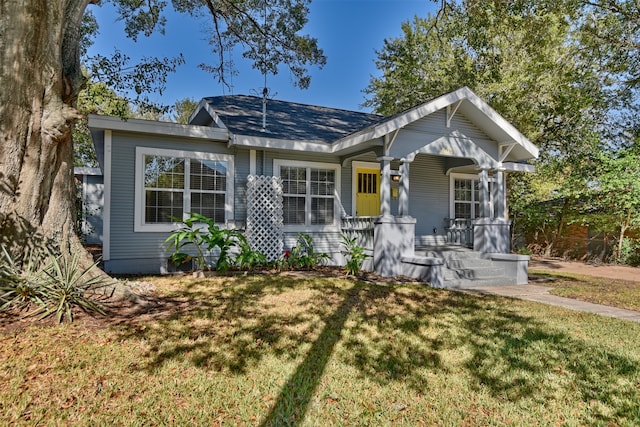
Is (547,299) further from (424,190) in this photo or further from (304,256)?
(424,190)

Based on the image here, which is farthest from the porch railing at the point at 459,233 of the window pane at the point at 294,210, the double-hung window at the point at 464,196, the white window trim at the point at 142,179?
the white window trim at the point at 142,179

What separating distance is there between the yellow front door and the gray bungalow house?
1.1 inches

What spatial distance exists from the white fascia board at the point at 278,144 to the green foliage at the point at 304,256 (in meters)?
2.18

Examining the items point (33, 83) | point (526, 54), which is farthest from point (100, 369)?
point (526, 54)

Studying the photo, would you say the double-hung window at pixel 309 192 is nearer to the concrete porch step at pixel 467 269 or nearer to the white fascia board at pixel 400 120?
the white fascia board at pixel 400 120

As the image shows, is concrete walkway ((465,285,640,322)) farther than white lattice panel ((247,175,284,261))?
No

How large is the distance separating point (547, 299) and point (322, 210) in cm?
544

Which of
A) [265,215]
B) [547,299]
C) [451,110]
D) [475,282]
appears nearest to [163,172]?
[265,215]

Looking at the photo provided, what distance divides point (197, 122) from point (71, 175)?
760 centimetres

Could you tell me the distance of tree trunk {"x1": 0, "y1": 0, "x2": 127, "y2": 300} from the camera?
14.6 ft

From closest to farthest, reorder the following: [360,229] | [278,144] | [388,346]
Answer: [388,346] → [278,144] → [360,229]

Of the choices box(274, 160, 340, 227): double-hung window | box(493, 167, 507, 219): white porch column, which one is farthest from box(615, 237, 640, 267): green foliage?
box(274, 160, 340, 227): double-hung window

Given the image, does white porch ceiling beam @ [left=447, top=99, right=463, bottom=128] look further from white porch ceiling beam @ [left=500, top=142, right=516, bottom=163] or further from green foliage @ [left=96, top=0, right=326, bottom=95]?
green foliage @ [left=96, top=0, right=326, bottom=95]

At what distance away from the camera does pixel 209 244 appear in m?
7.68
